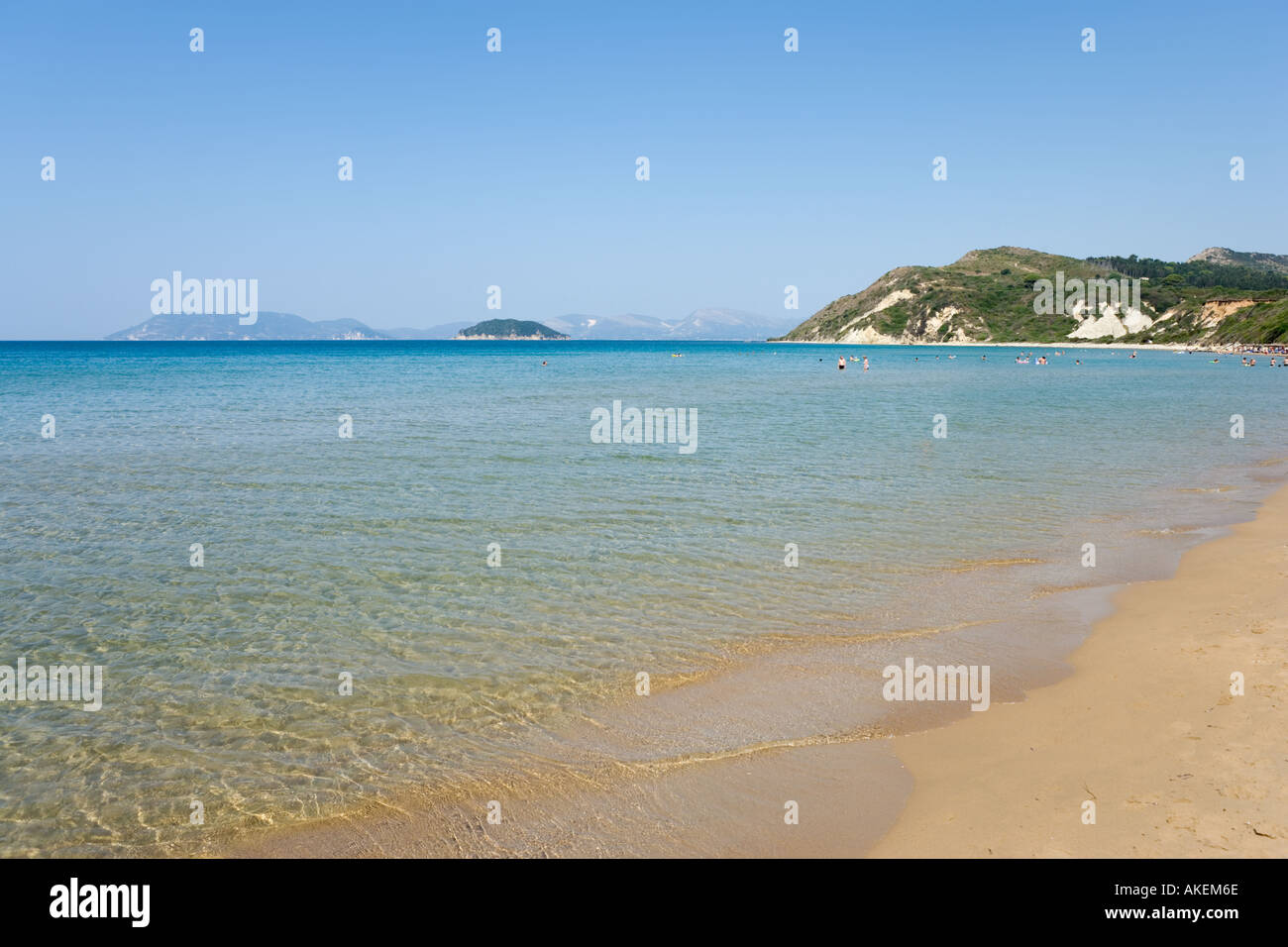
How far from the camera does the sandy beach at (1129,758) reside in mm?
5402

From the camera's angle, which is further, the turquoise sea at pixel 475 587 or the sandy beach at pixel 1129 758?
the turquoise sea at pixel 475 587

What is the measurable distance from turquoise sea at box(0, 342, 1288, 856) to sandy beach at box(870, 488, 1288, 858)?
2.43 ft

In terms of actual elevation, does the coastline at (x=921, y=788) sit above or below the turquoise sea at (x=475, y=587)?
below

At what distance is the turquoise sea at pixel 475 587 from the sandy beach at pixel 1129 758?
739 mm

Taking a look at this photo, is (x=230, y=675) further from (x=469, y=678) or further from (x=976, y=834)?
(x=976, y=834)

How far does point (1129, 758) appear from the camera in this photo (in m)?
6.49

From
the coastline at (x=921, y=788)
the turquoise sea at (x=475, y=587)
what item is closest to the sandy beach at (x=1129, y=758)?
the coastline at (x=921, y=788)

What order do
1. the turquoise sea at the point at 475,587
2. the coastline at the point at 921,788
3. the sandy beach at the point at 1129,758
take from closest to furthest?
the sandy beach at the point at 1129,758 < the coastline at the point at 921,788 < the turquoise sea at the point at 475,587

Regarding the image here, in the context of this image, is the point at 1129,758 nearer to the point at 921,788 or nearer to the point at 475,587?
the point at 921,788

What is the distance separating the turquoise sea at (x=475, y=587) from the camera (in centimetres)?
686

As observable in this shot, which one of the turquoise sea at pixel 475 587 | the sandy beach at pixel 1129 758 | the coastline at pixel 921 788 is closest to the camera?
the sandy beach at pixel 1129 758

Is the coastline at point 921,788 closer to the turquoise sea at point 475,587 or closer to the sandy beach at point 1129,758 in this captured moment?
the sandy beach at point 1129,758

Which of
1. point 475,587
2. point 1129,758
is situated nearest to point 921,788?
point 1129,758

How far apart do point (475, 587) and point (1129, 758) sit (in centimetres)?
814
